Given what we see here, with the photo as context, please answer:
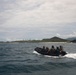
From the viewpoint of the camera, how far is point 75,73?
32.1 m

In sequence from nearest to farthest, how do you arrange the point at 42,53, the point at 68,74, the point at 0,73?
the point at 68,74
the point at 0,73
the point at 42,53

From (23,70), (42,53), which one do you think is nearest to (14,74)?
(23,70)

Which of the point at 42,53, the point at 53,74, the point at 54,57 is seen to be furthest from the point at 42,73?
the point at 42,53

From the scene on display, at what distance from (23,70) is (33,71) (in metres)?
1.59

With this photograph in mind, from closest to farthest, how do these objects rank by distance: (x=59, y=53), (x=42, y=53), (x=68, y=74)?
(x=68, y=74), (x=59, y=53), (x=42, y=53)

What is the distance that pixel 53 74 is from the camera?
32000 millimetres

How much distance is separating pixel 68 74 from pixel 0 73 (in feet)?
32.7

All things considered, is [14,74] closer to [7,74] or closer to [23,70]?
[7,74]

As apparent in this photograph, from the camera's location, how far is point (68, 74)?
3150 cm

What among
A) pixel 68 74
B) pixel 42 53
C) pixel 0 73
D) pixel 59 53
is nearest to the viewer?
pixel 68 74

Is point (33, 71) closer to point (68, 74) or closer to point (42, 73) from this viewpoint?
point (42, 73)

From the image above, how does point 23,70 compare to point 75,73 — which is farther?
point 23,70

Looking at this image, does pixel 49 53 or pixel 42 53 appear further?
pixel 42 53

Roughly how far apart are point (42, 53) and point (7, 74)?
28.4 m
